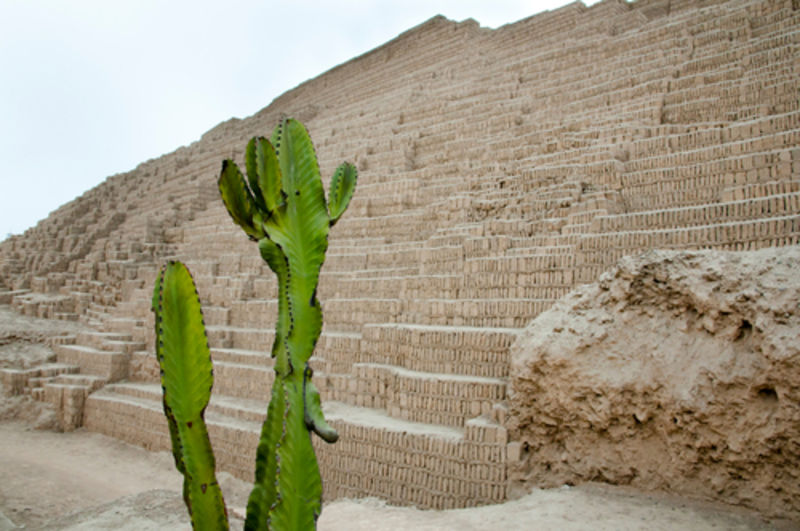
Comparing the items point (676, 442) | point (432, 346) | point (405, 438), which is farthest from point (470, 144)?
point (676, 442)

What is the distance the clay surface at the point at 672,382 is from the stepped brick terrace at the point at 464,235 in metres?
0.58

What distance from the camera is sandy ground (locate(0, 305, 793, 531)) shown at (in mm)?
3963

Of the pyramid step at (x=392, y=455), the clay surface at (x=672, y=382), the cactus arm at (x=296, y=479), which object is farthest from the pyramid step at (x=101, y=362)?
the cactus arm at (x=296, y=479)

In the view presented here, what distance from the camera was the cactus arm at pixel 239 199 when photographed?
104 inches

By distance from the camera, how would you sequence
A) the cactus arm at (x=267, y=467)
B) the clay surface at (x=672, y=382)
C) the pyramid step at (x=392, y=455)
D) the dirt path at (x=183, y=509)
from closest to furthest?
the cactus arm at (x=267, y=467) < the clay surface at (x=672, y=382) < the dirt path at (x=183, y=509) < the pyramid step at (x=392, y=455)

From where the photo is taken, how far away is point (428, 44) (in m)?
16.6

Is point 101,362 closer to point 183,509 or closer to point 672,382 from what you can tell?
point 183,509

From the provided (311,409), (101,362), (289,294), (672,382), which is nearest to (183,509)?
(311,409)

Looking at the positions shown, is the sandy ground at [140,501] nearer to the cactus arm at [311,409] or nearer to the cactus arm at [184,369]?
the cactus arm at [311,409]

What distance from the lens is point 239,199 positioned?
270cm

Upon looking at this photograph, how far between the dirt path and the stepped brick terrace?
2.07 feet

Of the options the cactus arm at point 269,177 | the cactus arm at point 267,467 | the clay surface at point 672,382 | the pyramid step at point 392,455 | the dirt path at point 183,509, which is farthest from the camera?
the pyramid step at point 392,455

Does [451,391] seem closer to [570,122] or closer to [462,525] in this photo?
[462,525]

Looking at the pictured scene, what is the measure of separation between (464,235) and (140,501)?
14.6 feet
